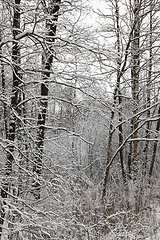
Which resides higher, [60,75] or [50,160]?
[60,75]

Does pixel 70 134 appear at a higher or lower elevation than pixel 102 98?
lower

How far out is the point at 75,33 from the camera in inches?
150

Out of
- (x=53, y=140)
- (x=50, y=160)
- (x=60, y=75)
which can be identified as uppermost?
(x=60, y=75)

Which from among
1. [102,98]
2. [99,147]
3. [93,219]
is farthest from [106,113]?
[99,147]

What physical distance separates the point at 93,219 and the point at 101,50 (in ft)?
10.8

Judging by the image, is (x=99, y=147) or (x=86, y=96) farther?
(x=99, y=147)

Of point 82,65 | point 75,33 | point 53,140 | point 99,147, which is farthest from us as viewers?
point 99,147

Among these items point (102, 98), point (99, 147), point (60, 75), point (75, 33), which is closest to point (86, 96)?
point (102, 98)

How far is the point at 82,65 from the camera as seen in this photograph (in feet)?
13.9

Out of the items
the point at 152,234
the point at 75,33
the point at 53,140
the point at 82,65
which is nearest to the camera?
the point at 75,33

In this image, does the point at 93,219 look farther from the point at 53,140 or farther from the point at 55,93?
the point at 55,93

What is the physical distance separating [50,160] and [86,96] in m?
1.66

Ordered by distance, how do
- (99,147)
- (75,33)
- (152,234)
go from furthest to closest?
(99,147) < (152,234) < (75,33)

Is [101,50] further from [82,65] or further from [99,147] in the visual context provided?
[99,147]
